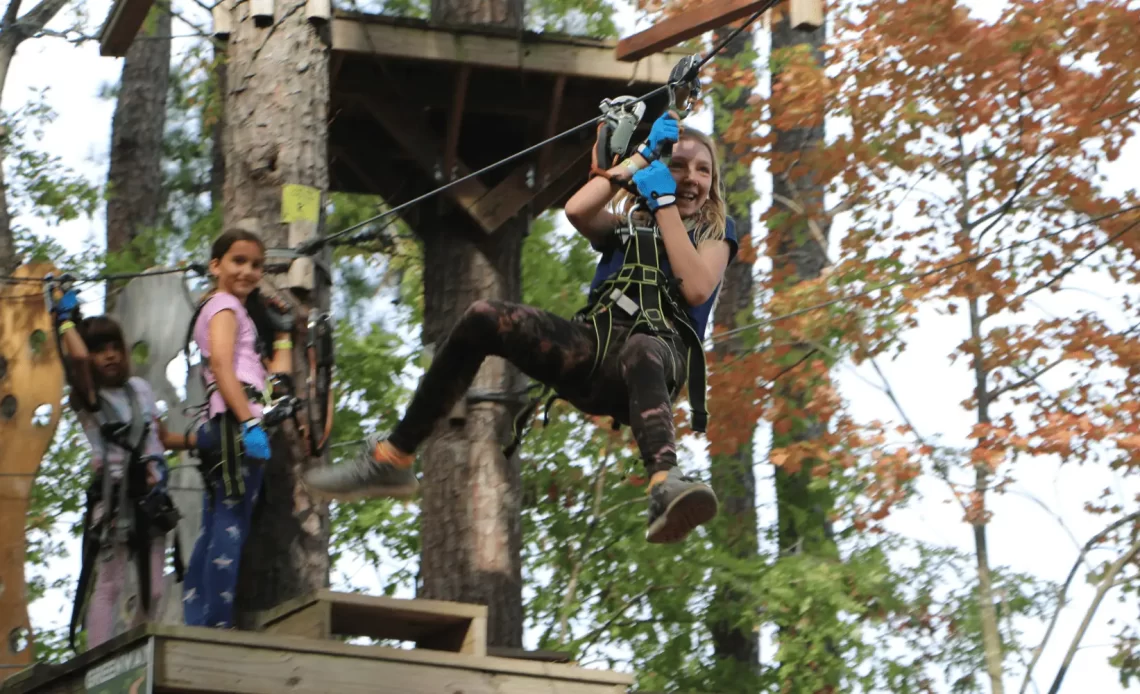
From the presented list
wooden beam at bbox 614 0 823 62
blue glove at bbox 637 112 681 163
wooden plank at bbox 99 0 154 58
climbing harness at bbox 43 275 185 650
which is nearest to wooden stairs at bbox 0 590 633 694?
climbing harness at bbox 43 275 185 650

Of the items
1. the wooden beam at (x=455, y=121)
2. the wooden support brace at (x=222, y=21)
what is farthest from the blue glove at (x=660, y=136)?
the wooden beam at (x=455, y=121)

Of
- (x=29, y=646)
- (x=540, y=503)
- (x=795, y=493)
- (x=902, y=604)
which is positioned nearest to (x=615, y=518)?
(x=540, y=503)

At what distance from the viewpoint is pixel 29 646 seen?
8055 mm

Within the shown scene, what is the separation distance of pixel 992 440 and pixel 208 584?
281 inches

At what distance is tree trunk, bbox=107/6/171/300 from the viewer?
13.7 metres

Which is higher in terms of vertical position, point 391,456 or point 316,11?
point 316,11

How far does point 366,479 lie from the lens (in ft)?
16.3

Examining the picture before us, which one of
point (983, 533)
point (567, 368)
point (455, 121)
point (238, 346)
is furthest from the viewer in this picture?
point (983, 533)

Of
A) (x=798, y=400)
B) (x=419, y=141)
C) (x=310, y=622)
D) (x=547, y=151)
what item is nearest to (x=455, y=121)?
(x=419, y=141)

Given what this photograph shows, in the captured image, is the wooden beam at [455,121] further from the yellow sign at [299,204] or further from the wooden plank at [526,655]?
the wooden plank at [526,655]

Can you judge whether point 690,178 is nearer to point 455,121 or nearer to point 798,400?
point 455,121

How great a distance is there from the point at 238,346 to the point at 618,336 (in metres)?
1.40

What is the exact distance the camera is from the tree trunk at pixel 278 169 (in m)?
5.45

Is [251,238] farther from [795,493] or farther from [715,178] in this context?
[795,493]
